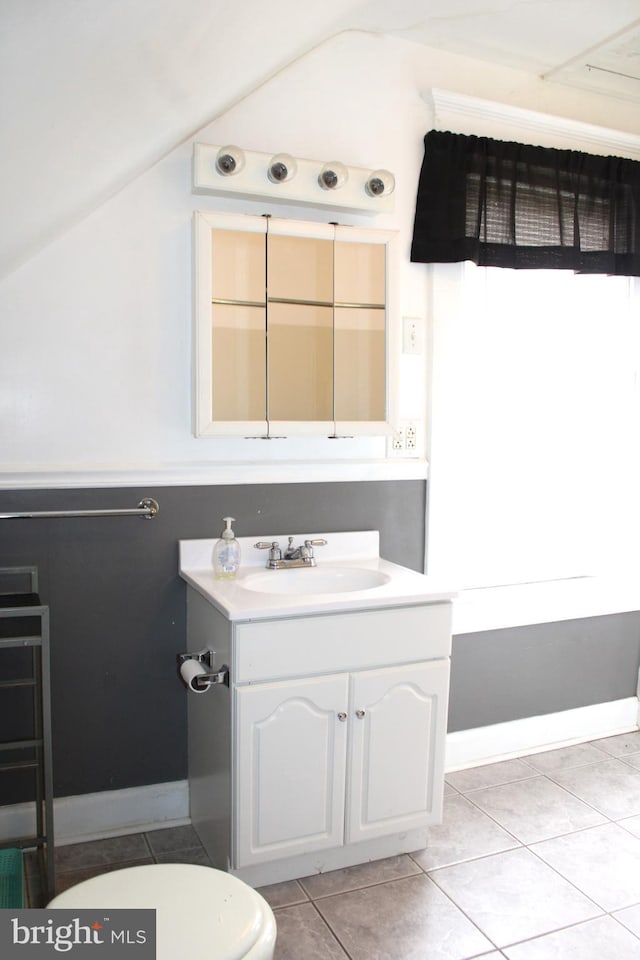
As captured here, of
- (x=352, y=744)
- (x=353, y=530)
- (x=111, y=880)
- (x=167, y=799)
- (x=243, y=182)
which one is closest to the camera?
(x=111, y=880)

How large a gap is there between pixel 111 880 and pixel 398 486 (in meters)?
1.60

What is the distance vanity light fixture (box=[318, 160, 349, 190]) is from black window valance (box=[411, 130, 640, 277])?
0.34 m

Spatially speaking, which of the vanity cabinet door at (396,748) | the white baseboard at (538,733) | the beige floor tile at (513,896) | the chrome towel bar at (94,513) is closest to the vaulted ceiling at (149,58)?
the chrome towel bar at (94,513)

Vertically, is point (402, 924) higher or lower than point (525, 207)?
lower

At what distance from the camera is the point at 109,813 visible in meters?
2.32

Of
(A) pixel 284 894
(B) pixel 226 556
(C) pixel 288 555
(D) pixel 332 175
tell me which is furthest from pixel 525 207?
(A) pixel 284 894

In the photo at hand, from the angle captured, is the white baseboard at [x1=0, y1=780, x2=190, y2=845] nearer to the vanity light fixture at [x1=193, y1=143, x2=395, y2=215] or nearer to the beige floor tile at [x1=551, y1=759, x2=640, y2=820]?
the beige floor tile at [x1=551, y1=759, x2=640, y2=820]

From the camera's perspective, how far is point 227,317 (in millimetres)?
2252

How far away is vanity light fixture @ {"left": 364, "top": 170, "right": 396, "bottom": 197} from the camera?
2.35 meters

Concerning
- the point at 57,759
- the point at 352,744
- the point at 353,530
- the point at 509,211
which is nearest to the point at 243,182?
the point at 509,211

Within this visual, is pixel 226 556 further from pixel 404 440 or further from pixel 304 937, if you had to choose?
pixel 304 937

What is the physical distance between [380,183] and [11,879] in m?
2.18

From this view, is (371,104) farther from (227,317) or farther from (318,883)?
(318,883)

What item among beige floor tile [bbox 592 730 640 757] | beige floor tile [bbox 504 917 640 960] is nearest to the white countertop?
beige floor tile [bbox 504 917 640 960]
